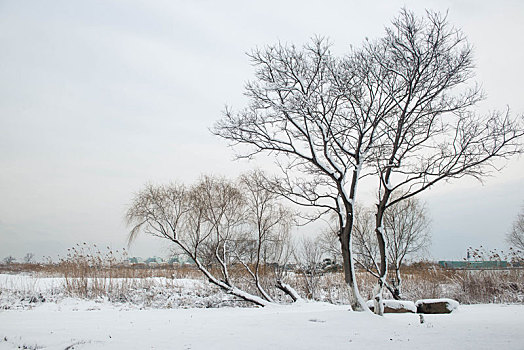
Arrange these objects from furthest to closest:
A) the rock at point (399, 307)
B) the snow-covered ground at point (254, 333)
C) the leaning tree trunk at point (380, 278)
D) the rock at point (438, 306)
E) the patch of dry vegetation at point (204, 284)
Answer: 1. the patch of dry vegetation at point (204, 284)
2. the rock at point (399, 307)
3. the rock at point (438, 306)
4. the leaning tree trunk at point (380, 278)
5. the snow-covered ground at point (254, 333)

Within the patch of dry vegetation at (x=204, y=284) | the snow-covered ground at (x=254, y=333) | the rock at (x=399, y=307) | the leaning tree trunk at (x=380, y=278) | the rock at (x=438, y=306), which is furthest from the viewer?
the patch of dry vegetation at (x=204, y=284)

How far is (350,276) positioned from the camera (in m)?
9.90

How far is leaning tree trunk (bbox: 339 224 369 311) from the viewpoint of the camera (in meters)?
9.77

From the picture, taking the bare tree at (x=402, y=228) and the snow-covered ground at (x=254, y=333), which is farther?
the bare tree at (x=402, y=228)

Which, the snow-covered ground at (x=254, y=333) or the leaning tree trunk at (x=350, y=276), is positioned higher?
the leaning tree trunk at (x=350, y=276)

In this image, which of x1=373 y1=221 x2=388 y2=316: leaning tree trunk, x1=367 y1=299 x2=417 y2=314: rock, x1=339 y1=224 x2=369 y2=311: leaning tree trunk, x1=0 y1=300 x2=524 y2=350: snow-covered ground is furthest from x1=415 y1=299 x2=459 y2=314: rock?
x1=0 y1=300 x2=524 y2=350: snow-covered ground

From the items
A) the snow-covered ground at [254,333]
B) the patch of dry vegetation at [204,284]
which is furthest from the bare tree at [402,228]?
the snow-covered ground at [254,333]

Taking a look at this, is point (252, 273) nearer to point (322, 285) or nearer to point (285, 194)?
point (322, 285)

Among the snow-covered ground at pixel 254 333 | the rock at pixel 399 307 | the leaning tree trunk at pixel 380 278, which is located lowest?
the rock at pixel 399 307

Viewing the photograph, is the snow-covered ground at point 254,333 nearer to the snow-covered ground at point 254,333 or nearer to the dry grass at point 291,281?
the snow-covered ground at point 254,333

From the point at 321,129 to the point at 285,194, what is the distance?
2369 mm

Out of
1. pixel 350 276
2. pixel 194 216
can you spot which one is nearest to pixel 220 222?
pixel 194 216

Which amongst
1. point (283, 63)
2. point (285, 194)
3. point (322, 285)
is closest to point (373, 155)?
point (285, 194)

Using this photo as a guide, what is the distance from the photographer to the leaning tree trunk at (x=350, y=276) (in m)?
9.77
